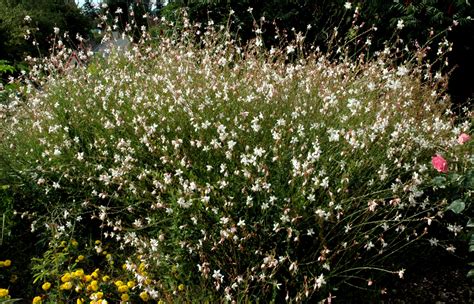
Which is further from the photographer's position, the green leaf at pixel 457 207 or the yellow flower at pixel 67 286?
the yellow flower at pixel 67 286

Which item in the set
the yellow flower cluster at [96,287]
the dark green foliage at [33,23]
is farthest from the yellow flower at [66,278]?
the dark green foliage at [33,23]

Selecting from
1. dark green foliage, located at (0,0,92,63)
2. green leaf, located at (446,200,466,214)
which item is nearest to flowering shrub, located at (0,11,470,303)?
green leaf, located at (446,200,466,214)

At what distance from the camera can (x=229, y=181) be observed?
286 centimetres

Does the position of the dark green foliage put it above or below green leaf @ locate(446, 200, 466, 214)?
above

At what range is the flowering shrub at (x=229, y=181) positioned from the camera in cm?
261

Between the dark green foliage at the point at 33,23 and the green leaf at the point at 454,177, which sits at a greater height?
the dark green foliage at the point at 33,23

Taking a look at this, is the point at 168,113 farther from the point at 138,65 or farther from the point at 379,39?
the point at 379,39

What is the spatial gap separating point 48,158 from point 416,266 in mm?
2735

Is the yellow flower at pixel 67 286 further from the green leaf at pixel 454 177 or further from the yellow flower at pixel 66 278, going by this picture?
the green leaf at pixel 454 177

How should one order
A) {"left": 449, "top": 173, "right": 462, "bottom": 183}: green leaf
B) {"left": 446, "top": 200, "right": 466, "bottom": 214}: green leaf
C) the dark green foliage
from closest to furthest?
1. {"left": 446, "top": 200, "right": 466, "bottom": 214}: green leaf
2. {"left": 449, "top": 173, "right": 462, "bottom": 183}: green leaf
3. the dark green foliage

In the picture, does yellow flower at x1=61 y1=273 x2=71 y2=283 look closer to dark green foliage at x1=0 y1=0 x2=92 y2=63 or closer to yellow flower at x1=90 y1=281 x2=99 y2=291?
yellow flower at x1=90 y1=281 x2=99 y2=291

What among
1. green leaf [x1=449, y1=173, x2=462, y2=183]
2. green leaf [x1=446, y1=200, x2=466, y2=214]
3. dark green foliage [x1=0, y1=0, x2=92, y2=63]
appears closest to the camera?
green leaf [x1=446, y1=200, x2=466, y2=214]

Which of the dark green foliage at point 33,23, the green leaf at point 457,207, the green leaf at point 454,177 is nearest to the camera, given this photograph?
the green leaf at point 457,207

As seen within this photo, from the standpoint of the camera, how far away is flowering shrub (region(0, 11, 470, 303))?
2.61 m
